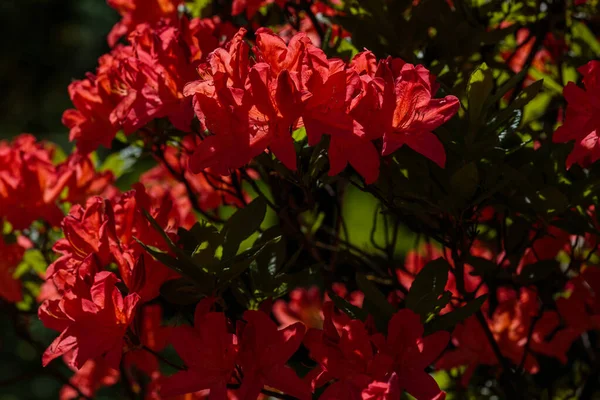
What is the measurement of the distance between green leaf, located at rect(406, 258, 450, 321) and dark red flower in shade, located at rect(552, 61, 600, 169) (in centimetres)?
20

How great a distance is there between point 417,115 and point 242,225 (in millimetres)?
260

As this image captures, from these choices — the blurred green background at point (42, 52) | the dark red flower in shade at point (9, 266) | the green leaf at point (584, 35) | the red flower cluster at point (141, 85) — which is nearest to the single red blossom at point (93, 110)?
the red flower cluster at point (141, 85)

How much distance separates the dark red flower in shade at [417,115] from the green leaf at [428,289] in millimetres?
172

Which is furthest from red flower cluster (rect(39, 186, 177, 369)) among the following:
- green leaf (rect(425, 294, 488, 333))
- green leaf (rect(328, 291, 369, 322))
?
green leaf (rect(425, 294, 488, 333))

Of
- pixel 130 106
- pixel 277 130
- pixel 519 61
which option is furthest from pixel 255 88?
pixel 519 61

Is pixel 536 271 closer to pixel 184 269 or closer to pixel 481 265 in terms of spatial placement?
pixel 481 265

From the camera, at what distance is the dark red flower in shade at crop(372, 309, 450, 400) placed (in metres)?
0.99

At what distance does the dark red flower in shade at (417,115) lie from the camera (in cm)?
97

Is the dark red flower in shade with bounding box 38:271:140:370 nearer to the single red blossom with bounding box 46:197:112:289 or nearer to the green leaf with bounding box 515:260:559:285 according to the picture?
the single red blossom with bounding box 46:197:112:289

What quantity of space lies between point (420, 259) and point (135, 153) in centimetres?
58

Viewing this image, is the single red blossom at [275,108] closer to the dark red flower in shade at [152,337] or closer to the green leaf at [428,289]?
the green leaf at [428,289]

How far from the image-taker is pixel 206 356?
101 cm

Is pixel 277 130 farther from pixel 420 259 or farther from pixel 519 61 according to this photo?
pixel 519 61

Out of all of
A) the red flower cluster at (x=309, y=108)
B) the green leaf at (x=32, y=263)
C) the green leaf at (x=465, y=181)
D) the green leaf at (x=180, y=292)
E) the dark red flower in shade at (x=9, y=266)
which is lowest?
the green leaf at (x=32, y=263)
